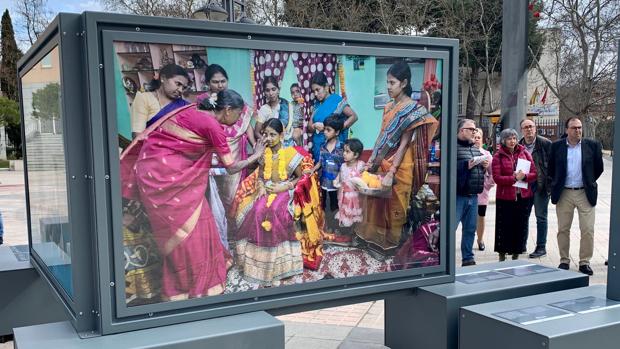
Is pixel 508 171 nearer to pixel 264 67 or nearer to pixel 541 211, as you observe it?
pixel 541 211

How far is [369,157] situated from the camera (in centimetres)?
350

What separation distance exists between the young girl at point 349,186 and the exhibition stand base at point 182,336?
0.79 metres

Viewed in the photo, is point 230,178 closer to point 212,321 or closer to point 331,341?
point 212,321

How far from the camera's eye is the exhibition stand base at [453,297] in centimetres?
358

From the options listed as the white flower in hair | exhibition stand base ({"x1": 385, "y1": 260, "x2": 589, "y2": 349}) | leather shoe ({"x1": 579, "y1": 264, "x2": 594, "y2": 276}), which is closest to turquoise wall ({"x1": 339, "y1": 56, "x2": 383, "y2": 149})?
the white flower in hair

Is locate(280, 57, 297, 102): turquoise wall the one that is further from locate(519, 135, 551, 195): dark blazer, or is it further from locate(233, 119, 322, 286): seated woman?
locate(519, 135, 551, 195): dark blazer

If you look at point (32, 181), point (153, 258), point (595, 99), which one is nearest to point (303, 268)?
point (153, 258)

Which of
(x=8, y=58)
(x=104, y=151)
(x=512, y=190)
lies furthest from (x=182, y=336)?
(x=8, y=58)

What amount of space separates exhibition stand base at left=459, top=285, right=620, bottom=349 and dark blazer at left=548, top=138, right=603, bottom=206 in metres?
3.17

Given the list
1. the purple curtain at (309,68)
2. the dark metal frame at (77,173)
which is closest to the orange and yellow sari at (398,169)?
the purple curtain at (309,68)

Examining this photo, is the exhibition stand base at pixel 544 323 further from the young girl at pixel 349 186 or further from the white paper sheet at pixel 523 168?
the white paper sheet at pixel 523 168

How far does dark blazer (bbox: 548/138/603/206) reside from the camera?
20.9 feet

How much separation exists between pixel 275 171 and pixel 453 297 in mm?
1432

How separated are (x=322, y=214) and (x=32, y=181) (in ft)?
7.63
